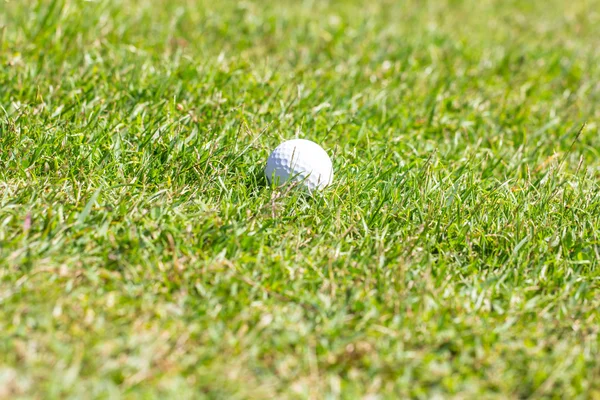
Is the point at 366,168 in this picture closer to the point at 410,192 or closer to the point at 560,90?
the point at 410,192

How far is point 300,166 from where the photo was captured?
3559 mm

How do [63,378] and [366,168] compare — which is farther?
[366,168]

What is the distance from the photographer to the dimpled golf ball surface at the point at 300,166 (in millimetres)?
3553

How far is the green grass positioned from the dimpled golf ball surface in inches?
3.6

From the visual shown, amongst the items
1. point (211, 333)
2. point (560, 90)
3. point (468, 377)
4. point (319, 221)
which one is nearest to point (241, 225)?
point (319, 221)

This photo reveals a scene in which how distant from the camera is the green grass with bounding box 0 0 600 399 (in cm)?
257

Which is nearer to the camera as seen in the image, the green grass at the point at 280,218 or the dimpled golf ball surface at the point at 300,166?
the green grass at the point at 280,218

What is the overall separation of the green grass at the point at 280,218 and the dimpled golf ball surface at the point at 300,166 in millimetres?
92

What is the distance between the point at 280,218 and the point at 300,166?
345mm

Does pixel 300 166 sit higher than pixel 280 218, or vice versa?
pixel 300 166

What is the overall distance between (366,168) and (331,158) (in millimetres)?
200

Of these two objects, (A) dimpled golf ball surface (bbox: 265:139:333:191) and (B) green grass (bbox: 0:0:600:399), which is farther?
(A) dimpled golf ball surface (bbox: 265:139:333:191)

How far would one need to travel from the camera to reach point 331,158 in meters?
3.89

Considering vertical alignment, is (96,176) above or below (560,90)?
below
